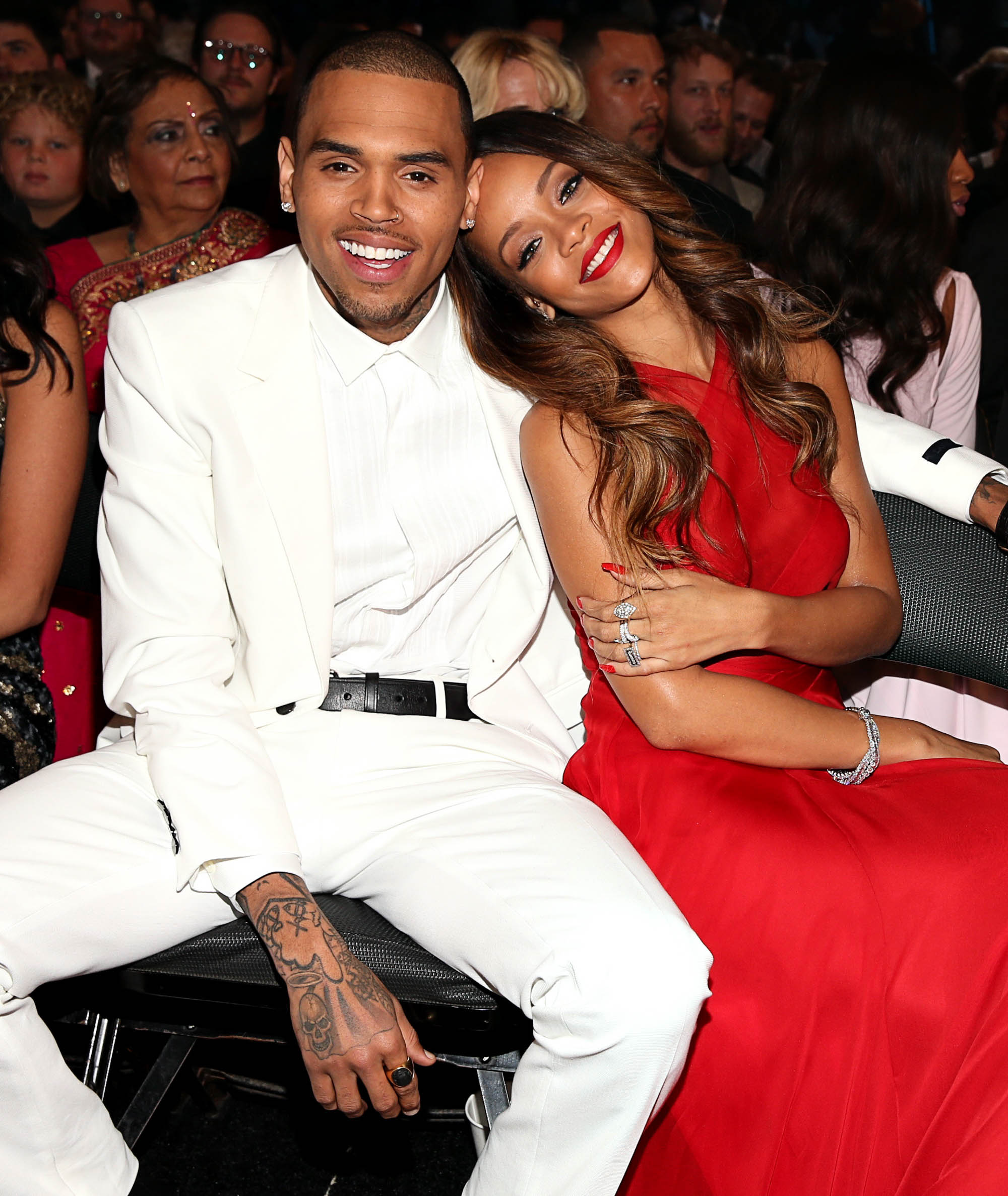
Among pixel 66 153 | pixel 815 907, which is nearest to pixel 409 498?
pixel 815 907

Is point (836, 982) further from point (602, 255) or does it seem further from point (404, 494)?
point (602, 255)

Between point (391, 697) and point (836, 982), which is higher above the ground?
point (391, 697)

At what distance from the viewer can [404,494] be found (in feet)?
6.57

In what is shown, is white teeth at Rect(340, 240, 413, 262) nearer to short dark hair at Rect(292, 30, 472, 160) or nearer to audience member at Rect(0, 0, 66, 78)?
short dark hair at Rect(292, 30, 472, 160)

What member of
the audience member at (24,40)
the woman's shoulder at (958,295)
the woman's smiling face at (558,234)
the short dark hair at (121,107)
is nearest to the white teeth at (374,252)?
the woman's smiling face at (558,234)

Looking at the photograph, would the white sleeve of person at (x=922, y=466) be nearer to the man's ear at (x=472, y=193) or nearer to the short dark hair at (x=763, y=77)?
the man's ear at (x=472, y=193)

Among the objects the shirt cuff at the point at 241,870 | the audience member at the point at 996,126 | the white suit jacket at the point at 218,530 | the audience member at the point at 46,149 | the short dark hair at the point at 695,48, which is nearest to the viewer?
the shirt cuff at the point at 241,870

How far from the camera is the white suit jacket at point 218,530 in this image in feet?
6.02

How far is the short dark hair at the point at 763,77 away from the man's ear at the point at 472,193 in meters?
4.35

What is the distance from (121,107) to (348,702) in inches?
100

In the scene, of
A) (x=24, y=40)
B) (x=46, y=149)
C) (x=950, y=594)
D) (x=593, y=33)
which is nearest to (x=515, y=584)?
(x=950, y=594)

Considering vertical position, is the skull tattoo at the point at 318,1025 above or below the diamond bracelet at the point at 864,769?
below

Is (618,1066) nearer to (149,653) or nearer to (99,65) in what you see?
(149,653)

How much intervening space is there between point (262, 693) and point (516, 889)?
1.76ft
